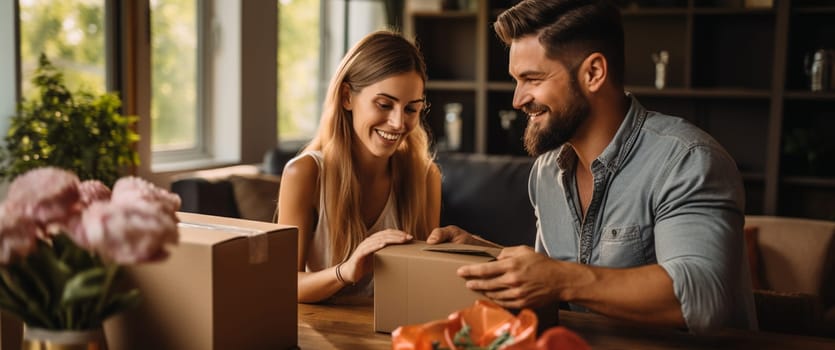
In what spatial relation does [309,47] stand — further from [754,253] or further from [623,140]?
[623,140]

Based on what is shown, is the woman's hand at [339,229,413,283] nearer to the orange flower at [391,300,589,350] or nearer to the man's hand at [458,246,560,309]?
the man's hand at [458,246,560,309]

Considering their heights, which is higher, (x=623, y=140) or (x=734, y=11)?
(x=734, y=11)

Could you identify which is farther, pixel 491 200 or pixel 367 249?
pixel 491 200

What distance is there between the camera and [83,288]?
0.89m

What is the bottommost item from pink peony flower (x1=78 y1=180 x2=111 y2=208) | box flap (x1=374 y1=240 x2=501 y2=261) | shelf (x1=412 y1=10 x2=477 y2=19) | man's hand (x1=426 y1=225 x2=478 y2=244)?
man's hand (x1=426 y1=225 x2=478 y2=244)

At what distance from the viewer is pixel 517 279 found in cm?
124

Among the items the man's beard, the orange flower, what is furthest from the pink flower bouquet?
the man's beard

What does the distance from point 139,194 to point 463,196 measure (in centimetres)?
233

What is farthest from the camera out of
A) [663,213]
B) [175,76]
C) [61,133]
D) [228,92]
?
[228,92]

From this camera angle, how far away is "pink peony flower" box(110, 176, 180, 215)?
0.91 m

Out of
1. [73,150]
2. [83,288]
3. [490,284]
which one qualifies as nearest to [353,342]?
[490,284]

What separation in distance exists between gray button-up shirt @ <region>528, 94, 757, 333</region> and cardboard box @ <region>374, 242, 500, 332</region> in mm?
307

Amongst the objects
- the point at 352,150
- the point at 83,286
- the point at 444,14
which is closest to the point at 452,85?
the point at 444,14

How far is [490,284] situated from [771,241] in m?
1.95
